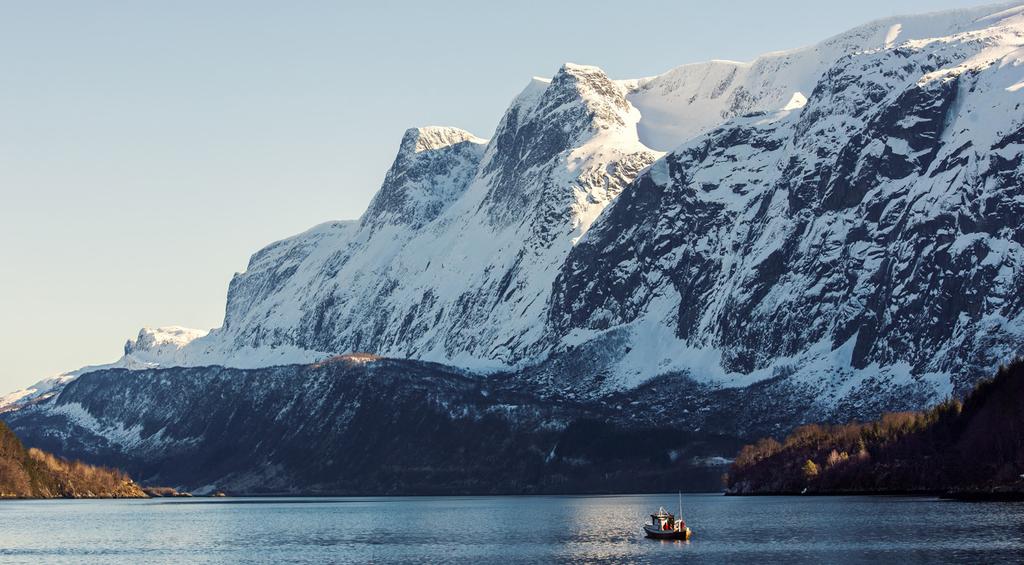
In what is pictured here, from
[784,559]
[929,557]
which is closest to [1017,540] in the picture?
[929,557]

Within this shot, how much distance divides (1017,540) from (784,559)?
90.7ft

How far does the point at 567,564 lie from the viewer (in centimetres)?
19988

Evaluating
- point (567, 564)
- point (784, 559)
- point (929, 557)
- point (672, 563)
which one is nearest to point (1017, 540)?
point (929, 557)

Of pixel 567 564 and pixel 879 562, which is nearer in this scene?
pixel 879 562

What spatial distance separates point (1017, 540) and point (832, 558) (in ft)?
74.0

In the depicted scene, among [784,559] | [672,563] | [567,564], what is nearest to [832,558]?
[784,559]

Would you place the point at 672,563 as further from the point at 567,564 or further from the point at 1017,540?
the point at 1017,540

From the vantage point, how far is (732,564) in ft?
636

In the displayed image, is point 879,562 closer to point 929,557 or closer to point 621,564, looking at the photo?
point 929,557

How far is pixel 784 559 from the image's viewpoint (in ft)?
646

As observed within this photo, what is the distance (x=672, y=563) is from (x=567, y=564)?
41.7 feet

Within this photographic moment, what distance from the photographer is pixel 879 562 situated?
616ft

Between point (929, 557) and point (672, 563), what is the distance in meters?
29.4

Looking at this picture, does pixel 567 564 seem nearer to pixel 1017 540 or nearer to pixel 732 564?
pixel 732 564
